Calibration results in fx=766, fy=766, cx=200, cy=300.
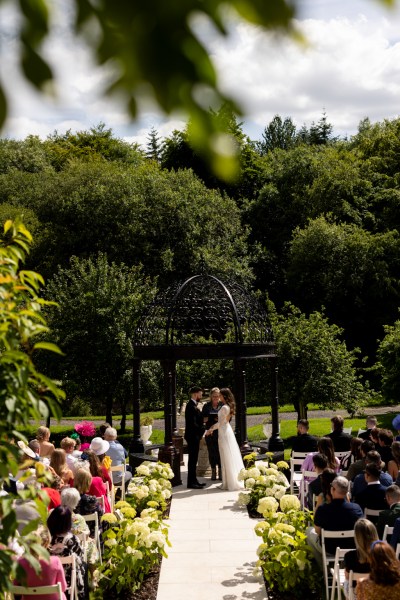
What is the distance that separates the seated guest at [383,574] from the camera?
5.74 metres

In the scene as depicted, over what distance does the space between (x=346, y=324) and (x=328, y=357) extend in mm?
16111

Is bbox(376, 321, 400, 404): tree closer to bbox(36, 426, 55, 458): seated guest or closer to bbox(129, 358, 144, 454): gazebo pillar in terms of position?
bbox(129, 358, 144, 454): gazebo pillar

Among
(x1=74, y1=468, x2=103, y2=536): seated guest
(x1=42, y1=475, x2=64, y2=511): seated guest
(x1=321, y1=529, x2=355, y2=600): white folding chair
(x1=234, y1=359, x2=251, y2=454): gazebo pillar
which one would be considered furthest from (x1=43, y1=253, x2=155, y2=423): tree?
(x1=321, y1=529, x2=355, y2=600): white folding chair

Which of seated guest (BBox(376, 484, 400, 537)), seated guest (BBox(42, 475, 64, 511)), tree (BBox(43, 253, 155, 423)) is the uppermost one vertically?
tree (BBox(43, 253, 155, 423))

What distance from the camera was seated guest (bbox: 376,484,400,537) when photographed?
7582 mm

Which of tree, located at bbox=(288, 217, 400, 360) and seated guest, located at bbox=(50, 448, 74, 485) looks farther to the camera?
tree, located at bbox=(288, 217, 400, 360)

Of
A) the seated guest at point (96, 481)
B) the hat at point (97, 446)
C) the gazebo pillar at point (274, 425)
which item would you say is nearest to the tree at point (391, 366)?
the gazebo pillar at point (274, 425)

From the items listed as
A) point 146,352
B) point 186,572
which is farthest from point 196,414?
point 186,572

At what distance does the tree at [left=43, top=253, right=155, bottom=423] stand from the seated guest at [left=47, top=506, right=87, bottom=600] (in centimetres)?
1625

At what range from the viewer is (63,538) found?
7215 mm

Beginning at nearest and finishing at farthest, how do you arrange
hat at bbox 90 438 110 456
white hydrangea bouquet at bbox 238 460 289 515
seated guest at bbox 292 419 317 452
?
1. hat at bbox 90 438 110 456
2. white hydrangea bouquet at bbox 238 460 289 515
3. seated guest at bbox 292 419 317 452

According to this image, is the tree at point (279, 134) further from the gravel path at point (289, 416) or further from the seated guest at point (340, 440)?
the seated guest at point (340, 440)

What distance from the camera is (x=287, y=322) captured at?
2264 cm

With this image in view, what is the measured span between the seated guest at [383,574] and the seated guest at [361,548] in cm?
44
